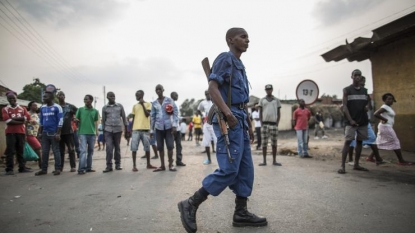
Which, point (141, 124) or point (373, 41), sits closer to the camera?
point (141, 124)

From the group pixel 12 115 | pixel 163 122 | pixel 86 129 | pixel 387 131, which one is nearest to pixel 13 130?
pixel 12 115

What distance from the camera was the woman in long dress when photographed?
21.0 ft

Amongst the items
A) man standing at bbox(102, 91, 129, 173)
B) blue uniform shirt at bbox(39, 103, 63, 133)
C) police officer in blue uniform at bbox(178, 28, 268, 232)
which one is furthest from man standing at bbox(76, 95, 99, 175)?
police officer in blue uniform at bbox(178, 28, 268, 232)

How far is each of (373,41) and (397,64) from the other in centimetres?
136

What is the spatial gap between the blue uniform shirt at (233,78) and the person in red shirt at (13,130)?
644 cm

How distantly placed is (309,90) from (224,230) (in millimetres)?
6736

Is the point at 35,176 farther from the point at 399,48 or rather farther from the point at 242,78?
the point at 399,48

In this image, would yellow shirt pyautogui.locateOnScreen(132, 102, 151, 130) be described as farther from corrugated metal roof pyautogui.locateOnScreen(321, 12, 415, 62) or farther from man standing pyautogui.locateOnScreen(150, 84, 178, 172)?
corrugated metal roof pyautogui.locateOnScreen(321, 12, 415, 62)

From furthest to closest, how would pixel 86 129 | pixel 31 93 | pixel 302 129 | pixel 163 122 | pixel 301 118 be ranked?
1. pixel 31 93
2. pixel 301 118
3. pixel 302 129
4. pixel 86 129
5. pixel 163 122

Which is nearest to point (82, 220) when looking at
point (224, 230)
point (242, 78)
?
point (224, 230)

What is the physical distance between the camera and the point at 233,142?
8.93 feet

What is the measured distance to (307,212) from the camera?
3146 millimetres

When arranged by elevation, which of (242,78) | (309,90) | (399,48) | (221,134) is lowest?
(221,134)

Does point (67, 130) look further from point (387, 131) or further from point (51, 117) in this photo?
point (387, 131)
